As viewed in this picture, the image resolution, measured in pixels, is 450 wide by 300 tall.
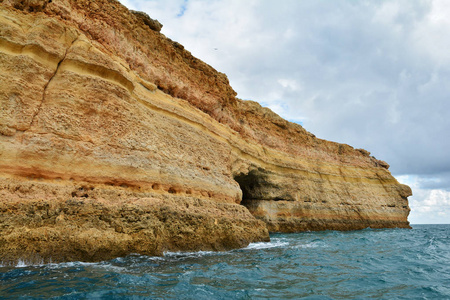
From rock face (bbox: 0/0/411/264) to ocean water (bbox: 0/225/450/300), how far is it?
2.56 feet

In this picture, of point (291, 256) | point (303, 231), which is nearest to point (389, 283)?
point (291, 256)

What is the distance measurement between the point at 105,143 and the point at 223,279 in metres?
5.17

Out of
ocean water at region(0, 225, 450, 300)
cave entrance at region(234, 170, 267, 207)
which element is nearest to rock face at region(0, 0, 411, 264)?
ocean water at region(0, 225, 450, 300)

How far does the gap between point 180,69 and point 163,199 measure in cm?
798

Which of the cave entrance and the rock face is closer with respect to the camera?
the rock face

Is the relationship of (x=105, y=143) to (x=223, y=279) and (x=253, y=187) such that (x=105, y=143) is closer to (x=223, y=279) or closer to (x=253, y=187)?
(x=223, y=279)

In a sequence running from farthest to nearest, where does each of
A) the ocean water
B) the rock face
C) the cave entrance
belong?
1. the cave entrance
2. the rock face
3. the ocean water

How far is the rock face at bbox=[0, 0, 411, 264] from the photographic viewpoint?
240 inches

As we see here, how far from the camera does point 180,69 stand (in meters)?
14.2

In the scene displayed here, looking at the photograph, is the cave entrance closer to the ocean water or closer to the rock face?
the rock face

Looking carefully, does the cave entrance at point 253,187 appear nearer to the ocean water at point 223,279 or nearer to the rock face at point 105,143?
the rock face at point 105,143

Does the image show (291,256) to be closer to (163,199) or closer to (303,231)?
(163,199)

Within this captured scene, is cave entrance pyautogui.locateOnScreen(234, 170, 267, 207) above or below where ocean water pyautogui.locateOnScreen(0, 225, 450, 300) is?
above

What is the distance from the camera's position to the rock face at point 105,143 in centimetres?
610
